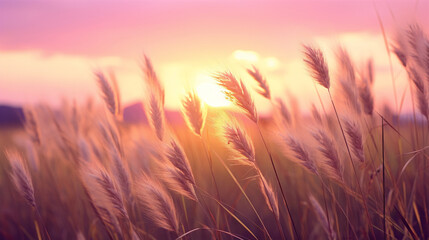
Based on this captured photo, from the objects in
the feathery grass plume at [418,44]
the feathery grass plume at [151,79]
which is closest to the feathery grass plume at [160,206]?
the feathery grass plume at [151,79]

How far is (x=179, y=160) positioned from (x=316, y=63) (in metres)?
0.65

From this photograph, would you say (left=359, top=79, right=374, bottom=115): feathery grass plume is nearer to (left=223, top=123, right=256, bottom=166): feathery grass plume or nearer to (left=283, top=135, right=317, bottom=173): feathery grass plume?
(left=283, top=135, right=317, bottom=173): feathery grass plume

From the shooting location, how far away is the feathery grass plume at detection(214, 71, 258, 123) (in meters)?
1.21

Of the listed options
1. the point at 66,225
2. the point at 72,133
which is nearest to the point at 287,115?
the point at 72,133

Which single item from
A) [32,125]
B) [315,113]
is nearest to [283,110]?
[315,113]

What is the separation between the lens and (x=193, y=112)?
1358 mm

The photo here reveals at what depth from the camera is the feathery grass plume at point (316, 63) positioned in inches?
55.4

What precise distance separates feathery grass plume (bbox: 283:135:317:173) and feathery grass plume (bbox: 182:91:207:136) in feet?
1.06

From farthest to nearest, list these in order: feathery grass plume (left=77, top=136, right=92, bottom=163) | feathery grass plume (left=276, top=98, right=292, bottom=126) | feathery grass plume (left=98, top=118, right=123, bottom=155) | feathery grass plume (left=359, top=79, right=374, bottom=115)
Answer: feathery grass plume (left=276, top=98, right=292, bottom=126)
feathery grass plume (left=77, top=136, right=92, bottom=163)
feathery grass plume (left=359, top=79, right=374, bottom=115)
feathery grass plume (left=98, top=118, right=123, bottom=155)

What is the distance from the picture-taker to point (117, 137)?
1620mm

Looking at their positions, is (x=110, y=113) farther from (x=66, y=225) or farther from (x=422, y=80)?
(x=422, y=80)

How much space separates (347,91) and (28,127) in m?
2.00

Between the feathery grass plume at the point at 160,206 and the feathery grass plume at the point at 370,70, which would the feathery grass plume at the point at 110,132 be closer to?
the feathery grass plume at the point at 160,206

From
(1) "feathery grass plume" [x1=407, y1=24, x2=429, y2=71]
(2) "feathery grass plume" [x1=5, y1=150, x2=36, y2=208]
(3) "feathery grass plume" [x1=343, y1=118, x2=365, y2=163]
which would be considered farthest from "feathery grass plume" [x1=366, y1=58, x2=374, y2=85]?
(2) "feathery grass plume" [x1=5, y1=150, x2=36, y2=208]
